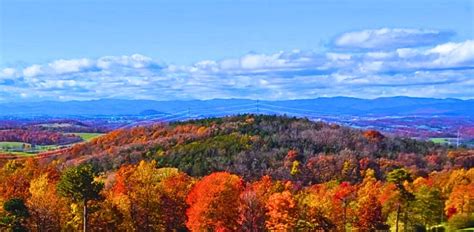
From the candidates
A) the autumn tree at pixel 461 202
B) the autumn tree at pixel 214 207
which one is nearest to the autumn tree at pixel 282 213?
the autumn tree at pixel 214 207

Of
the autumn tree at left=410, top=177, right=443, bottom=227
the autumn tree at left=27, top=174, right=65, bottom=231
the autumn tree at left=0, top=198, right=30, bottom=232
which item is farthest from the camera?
the autumn tree at left=410, top=177, right=443, bottom=227

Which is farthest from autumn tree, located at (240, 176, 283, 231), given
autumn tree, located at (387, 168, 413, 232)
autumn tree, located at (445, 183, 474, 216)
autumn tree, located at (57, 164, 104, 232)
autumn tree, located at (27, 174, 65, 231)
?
autumn tree, located at (445, 183, 474, 216)

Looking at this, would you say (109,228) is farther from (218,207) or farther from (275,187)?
(275,187)

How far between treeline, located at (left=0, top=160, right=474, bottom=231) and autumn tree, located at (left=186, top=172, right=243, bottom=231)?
116 mm

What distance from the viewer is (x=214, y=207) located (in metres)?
82.0

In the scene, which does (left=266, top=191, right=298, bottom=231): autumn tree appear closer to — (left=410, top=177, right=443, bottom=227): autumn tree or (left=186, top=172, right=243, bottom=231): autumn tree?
(left=186, top=172, right=243, bottom=231): autumn tree

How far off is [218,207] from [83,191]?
20855 millimetres

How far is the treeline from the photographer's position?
72.0 meters

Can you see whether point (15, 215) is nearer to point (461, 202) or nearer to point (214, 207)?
point (214, 207)

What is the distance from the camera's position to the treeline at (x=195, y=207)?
2835 inches

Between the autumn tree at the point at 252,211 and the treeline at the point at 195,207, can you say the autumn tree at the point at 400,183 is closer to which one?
the treeline at the point at 195,207

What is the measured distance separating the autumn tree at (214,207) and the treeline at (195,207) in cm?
12

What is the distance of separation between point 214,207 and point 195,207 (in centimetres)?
251

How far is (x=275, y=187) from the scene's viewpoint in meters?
94.7
